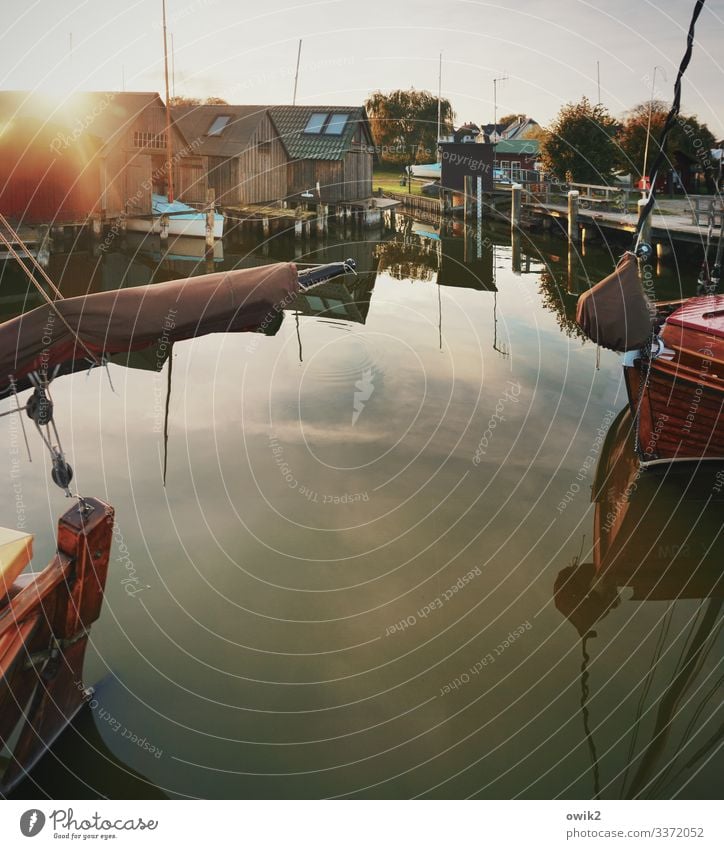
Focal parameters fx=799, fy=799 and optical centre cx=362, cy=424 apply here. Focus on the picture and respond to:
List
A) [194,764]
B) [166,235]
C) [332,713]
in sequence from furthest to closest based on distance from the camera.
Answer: [166,235]
[332,713]
[194,764]

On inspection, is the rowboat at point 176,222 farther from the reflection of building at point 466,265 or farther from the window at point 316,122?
the window at point 316,122

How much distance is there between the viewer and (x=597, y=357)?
13.0 metres

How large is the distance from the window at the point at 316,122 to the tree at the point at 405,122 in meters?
4.52

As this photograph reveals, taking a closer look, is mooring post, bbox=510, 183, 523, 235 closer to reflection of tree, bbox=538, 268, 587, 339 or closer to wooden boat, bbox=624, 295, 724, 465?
reflection of tree, bbox=538, 268, 587, 339

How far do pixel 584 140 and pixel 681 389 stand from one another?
2401 cm

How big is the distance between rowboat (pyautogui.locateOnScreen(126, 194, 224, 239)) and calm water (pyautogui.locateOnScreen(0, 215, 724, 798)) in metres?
13.5

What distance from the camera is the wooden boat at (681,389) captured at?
7.91 metres

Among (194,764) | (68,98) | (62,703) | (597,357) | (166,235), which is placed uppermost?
(68,98)

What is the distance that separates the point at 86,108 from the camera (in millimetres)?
25375

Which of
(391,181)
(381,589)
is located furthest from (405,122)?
(381,589)

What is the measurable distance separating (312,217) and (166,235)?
7047mm

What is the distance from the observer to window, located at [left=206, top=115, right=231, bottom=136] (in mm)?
31286
